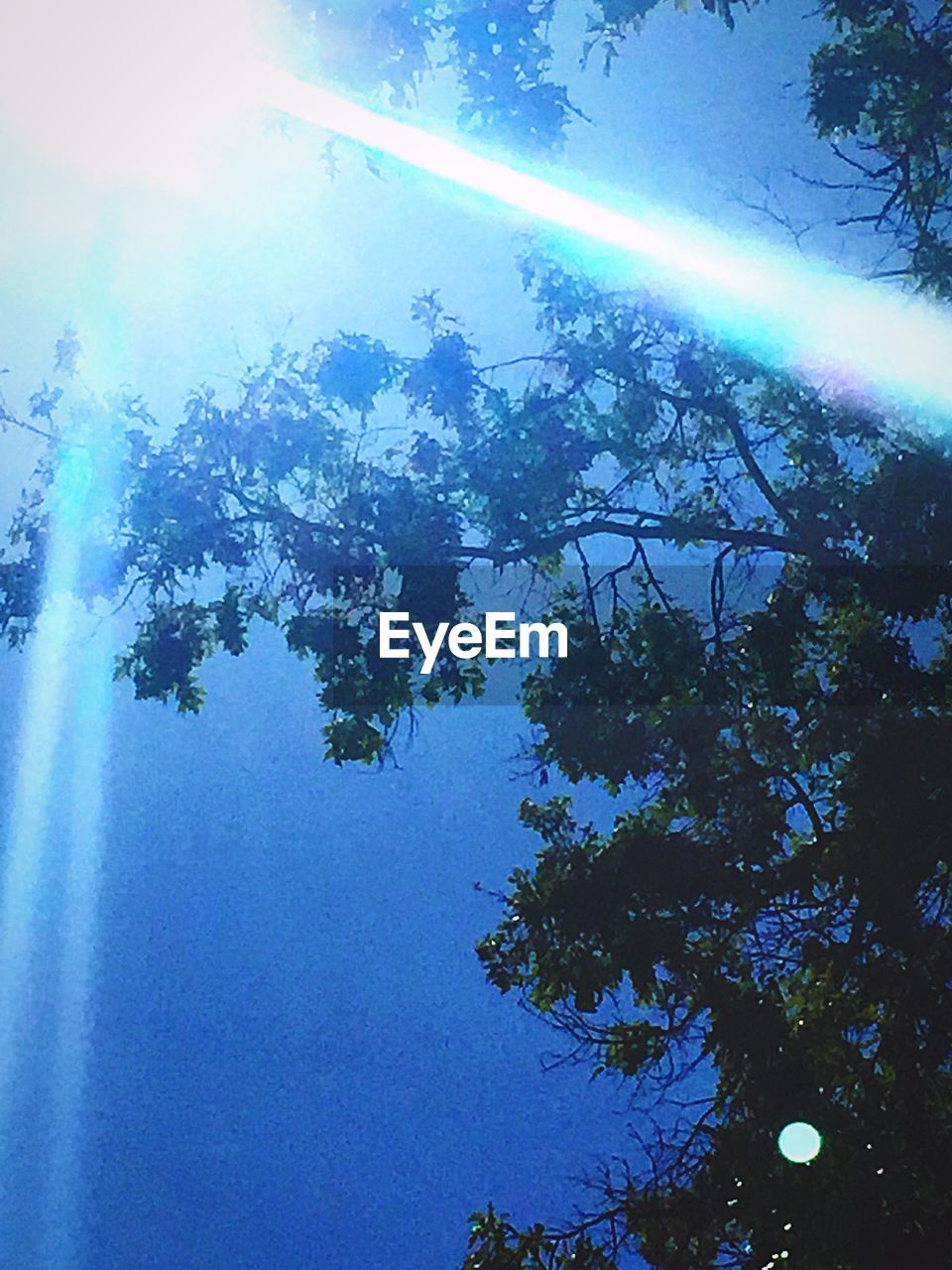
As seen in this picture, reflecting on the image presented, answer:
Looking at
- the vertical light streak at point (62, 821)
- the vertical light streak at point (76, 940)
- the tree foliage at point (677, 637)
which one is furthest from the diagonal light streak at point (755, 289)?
the vertical light streak at point (76, 940)

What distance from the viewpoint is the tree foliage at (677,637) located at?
9.95ft

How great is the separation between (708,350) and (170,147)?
5.99 ft

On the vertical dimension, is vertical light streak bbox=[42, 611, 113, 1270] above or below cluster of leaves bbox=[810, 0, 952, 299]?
below

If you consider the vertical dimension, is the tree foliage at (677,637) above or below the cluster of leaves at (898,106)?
below

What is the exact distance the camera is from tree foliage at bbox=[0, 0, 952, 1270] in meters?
3.03

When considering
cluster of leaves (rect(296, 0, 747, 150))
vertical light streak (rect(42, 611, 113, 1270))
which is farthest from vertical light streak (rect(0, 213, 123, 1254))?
cluster of leaves (rect(296, 0, 747, 150))

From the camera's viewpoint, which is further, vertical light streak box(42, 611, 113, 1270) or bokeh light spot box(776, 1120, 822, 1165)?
vertical light streak box(42, 611, 113, 1270)

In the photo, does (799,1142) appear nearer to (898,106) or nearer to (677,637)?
(677,637)

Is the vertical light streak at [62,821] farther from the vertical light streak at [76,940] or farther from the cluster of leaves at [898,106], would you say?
the cluster of leaves at [898,106]

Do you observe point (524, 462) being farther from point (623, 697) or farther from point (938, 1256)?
point (938, 1256)

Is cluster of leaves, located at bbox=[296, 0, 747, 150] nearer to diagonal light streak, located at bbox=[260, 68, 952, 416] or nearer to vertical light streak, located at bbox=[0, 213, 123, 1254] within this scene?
diagonal light streak, located at bbox=[260, 68, 952, 416]

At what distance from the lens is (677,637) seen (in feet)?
11.3

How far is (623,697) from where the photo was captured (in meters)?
3.38

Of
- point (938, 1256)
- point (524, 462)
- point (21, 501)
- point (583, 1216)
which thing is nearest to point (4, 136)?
point (21, 501)
